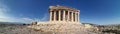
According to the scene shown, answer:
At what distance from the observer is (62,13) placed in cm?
4203

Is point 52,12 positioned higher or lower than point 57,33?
higher

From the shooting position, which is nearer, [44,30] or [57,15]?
[44,30]

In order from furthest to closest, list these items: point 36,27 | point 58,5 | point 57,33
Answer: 1. point 58,5
2. point 36,27
3. point 57,33

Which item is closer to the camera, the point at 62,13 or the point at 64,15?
the point at 64,15

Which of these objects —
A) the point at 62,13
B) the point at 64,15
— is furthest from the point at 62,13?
the point at 64,15

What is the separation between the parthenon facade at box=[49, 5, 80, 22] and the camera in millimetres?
40719

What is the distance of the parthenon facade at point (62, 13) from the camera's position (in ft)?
134

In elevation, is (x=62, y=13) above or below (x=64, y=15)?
above

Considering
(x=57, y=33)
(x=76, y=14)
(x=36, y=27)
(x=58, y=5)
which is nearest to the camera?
(x=57, y=33)

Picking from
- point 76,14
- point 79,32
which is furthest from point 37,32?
point 76,14

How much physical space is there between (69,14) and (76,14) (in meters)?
2.35

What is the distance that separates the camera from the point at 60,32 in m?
32.7

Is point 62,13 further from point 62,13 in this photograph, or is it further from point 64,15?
point 64,15

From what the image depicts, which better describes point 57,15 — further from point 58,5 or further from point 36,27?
point 36,27
